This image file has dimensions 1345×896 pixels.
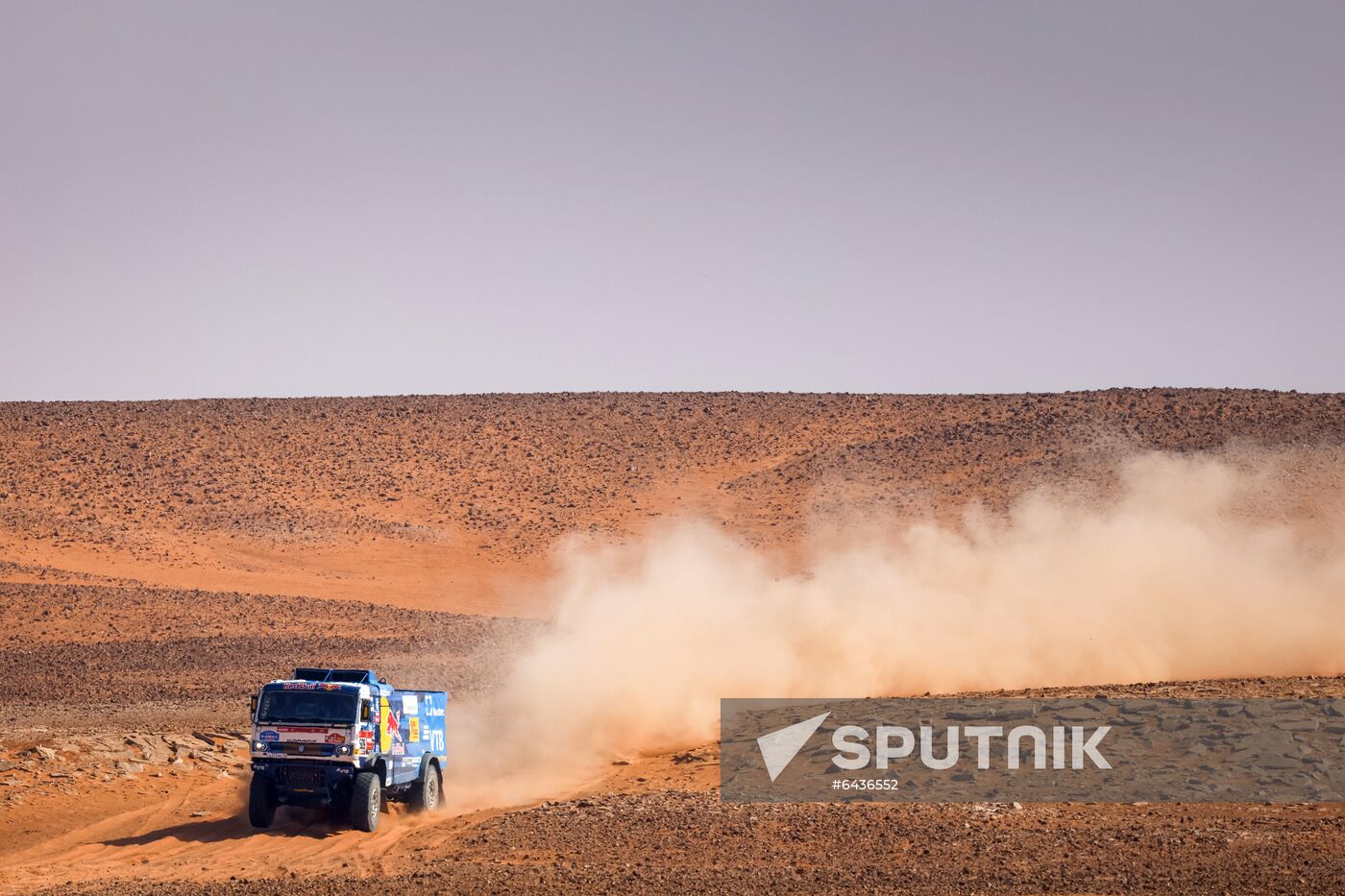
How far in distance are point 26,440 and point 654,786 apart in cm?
6752

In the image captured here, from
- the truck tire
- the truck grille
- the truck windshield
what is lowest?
the truck tire

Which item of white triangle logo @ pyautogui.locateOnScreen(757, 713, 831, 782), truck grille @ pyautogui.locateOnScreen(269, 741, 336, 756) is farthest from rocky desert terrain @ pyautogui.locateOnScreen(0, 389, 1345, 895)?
truck grille @ pyautogui.locateOnScreen(269, 741, 336, 756)

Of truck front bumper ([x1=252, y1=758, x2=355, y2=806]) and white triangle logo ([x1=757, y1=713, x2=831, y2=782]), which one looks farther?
white triangle logo ([x1=757, y1=713, x2=831, y2=782])

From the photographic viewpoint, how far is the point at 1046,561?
38750 mm

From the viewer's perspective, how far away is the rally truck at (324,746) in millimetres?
21172

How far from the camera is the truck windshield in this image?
21.3 m

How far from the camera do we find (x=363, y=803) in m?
21.1

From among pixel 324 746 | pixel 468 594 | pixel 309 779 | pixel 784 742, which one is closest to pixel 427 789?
pixel 309 779

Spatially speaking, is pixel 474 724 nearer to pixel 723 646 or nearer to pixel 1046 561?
pixel 723 646

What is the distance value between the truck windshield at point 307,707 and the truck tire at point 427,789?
2884mm

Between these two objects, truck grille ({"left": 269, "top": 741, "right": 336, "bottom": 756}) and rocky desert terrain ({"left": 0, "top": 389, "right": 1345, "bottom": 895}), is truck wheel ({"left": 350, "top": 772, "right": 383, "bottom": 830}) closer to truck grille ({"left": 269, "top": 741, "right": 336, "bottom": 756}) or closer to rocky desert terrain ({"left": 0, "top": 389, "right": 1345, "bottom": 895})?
rocky desert terrain ({"left": 0, "top": 389, "right": 1345, "bottom": 895})

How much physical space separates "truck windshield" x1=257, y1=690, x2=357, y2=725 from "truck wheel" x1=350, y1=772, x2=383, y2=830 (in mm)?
964

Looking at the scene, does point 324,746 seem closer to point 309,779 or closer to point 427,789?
point 309,779

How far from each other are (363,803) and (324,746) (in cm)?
113
